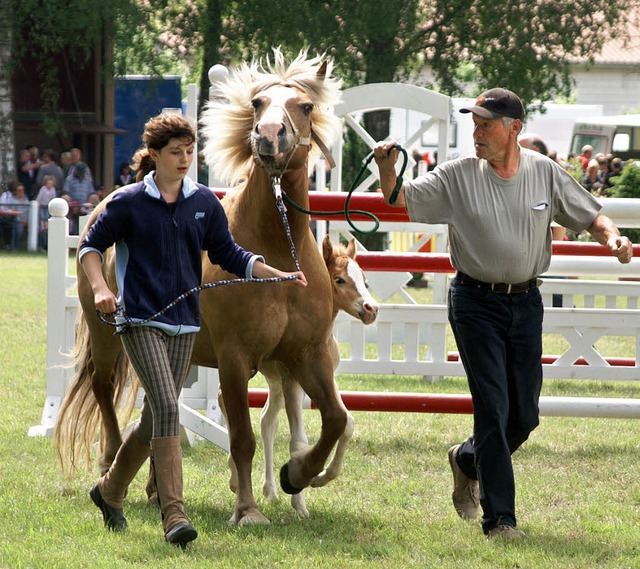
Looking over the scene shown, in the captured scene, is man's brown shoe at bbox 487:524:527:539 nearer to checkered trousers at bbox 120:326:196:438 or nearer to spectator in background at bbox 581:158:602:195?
checkered trousers at bbox 120:326:196:438

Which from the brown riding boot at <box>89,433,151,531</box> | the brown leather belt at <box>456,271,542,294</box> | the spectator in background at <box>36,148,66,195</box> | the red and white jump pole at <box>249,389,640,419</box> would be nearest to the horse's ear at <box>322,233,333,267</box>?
the brown leather belt at <box>456,271,542,294</box>

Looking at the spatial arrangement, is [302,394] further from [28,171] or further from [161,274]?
[28,171]

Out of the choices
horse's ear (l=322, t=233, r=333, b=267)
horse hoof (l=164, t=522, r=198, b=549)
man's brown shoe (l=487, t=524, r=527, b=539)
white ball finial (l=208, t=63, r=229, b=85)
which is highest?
white ball finial (l=208, t=63, r=229, b=85)

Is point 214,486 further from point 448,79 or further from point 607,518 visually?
point 448,79

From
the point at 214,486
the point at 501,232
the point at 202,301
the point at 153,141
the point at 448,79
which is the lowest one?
the point at 214,486

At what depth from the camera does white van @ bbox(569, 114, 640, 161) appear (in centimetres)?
3123

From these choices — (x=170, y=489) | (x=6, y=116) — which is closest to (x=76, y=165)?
(x=6, y=116)

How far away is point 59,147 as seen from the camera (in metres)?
30.6

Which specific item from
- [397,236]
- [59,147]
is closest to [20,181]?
[59,147]

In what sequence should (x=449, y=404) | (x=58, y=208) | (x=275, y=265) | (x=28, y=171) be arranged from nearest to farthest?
1. (x=275, y=265)
2. (x=449, y=404)
3. (x=58, y=208)
4. (x=28, y=171)

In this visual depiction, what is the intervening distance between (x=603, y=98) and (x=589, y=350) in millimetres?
46647

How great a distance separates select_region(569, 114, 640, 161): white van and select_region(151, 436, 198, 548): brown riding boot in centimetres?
2717

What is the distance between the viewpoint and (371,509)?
6.24 metres

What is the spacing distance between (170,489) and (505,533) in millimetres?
1537
